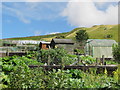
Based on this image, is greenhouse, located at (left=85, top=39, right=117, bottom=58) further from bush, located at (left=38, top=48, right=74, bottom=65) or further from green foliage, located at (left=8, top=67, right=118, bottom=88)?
green foliage, located at (left=8, top=67, right=118, bottom=88)

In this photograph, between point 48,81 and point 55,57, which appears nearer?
point 48,81

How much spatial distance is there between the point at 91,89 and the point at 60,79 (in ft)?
3.78

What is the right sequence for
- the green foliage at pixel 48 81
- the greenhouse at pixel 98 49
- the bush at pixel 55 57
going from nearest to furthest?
the green foliage at pixel 48 81, the bush at pixel 55 57, the greenhouse at pixel 98 49

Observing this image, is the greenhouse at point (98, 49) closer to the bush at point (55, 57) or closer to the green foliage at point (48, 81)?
the bush at point (55, 57)

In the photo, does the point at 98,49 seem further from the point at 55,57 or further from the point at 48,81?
the point at 48,81

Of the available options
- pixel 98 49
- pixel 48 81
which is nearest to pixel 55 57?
pixel 48 81

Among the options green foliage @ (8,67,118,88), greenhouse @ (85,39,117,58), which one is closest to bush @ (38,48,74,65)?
green foliage @ (8,67,118,88)

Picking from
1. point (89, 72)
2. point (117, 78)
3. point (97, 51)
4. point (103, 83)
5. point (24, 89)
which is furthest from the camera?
point (97, 51)

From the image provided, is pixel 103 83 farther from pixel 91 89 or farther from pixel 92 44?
Result: pixel 92 44

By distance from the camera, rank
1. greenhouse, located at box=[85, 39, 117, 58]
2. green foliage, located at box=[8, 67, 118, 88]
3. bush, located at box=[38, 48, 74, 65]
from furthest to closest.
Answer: greenhouse, located at box=[85, 39, 117, 58] < bush, located at box=[38, 48, 74, 65] < green foliage, located at box=[8, 67, 118, 88]

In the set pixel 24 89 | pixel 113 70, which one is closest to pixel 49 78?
pixel 24 89

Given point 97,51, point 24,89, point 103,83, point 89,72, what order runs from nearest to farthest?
point 24,89 → point 103,83 → point 89,72 → point 97,51

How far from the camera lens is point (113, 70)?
9.30 metres

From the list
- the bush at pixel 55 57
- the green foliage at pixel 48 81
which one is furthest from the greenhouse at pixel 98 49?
the green foliage at pixel 48 81
